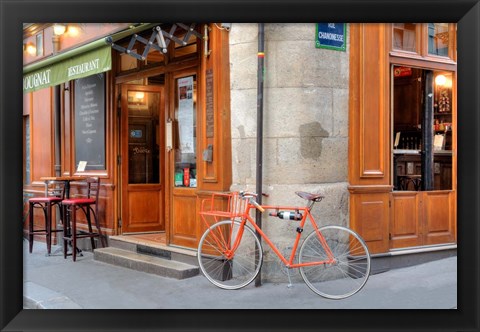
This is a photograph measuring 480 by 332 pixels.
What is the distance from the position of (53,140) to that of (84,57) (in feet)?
10.1

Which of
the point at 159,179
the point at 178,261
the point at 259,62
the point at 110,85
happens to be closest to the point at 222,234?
the point at 178,261

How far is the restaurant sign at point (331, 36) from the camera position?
703 centimetres

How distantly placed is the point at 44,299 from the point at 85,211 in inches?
126

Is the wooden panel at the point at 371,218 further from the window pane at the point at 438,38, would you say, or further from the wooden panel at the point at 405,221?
the window pane at the point at 438,38

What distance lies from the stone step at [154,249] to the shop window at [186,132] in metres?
0.91

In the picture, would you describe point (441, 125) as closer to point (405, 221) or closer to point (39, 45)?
point (405, 221)

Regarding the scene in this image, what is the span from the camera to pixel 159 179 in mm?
9719

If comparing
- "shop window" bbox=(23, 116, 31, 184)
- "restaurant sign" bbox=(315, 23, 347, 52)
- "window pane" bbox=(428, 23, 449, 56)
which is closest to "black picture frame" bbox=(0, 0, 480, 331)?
"restaurant sign" bbox=(315, 23, 347, 52)

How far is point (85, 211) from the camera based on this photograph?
9.63 meters

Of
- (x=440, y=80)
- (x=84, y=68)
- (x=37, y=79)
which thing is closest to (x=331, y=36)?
(x=440, y=80)

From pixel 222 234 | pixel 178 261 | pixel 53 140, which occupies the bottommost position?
pixel 178 261

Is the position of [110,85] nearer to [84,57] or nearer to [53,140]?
[84,57]

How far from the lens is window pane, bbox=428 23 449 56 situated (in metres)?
8.14

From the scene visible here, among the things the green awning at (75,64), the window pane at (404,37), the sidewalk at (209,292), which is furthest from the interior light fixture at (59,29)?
the window pane at (404,37)
